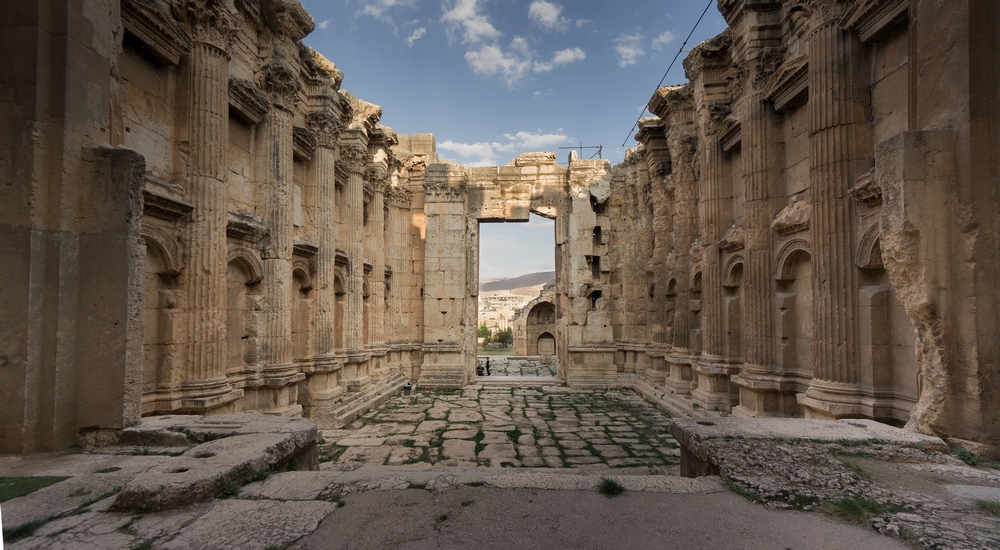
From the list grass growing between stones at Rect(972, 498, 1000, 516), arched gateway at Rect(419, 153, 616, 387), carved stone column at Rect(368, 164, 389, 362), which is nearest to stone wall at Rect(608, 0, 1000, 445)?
grass growing between stones at Rect(972, 498, 1000, 516)

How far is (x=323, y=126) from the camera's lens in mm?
10281

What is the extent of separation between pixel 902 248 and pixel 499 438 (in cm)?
619

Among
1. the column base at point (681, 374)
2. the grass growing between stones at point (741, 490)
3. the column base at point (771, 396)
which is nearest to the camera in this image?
the grass growing between stones at point (741, 490)

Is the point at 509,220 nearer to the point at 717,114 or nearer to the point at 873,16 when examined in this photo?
the point at 717,114

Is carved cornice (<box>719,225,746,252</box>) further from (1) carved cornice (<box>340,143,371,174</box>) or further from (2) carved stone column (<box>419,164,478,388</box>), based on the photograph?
(1) carved cornice (<box>340,143,371,174</box>)

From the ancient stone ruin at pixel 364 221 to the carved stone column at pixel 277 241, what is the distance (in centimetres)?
4

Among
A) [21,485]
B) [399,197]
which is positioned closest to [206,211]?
[21,485]

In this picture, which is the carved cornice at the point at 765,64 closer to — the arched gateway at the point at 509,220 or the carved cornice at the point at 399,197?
the arched gateway at the point at 509,220

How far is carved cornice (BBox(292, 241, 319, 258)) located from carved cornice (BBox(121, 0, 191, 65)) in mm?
3729

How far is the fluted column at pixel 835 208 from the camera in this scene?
19.8ft

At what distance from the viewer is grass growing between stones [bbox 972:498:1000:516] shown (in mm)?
2967

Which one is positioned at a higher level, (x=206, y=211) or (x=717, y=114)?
(x=717, y=114)

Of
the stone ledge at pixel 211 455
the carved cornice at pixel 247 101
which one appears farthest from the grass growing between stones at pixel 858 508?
the carved cornice at pixel 247 101

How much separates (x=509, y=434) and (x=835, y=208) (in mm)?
6182
